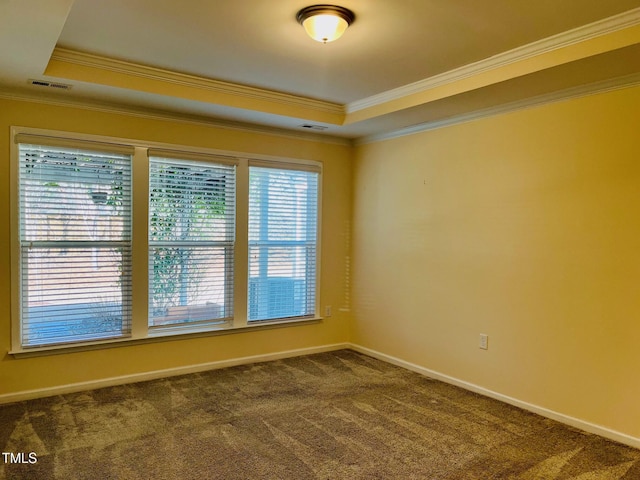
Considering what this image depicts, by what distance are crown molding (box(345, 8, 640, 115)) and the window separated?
140 cm

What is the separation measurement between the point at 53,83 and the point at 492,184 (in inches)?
132

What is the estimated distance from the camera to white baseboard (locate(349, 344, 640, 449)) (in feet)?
9.52

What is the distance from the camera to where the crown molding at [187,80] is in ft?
9.97

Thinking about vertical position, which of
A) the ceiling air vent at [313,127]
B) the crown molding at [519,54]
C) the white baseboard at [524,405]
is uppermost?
the crown molding at [519,54]

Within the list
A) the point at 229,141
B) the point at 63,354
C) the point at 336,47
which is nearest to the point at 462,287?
the point at 336,47

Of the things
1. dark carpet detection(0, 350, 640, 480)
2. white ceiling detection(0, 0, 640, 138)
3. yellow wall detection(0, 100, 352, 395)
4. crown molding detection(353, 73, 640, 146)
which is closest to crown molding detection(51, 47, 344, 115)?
white ceiling detection(0, 0, 640, 138)

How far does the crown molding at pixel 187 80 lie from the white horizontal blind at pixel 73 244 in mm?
748

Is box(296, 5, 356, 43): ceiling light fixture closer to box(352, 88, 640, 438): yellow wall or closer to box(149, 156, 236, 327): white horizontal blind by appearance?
box(352, 88, 640, 438): yellow wall

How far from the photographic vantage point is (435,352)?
13.5 feet

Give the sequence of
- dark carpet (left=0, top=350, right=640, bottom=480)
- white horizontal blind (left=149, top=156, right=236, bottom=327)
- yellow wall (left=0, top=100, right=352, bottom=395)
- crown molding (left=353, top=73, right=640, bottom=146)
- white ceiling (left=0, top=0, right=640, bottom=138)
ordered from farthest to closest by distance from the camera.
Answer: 1. white horizontal blind (left=149, top=156, right=236, bottom=327)
2. yellow wall (left=0, top=100, right=352, bottom=395)
3. crown molding (left=353, top=73, right=640, bottom=146)
4. dark carpet (left=0, top=350, right=640, bottom=480)
5. white ceiling (left=0, top=0, right=640, bottom=138)

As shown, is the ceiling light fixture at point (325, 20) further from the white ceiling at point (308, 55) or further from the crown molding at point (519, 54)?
the crown molding at point (519, 54)

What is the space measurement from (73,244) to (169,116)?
1.34 metres

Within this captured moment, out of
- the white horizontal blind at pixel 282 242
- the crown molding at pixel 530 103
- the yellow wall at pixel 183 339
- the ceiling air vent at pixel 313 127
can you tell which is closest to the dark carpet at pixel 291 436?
the yellow wall at pixel 183 339

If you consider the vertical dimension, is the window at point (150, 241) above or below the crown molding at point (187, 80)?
below
